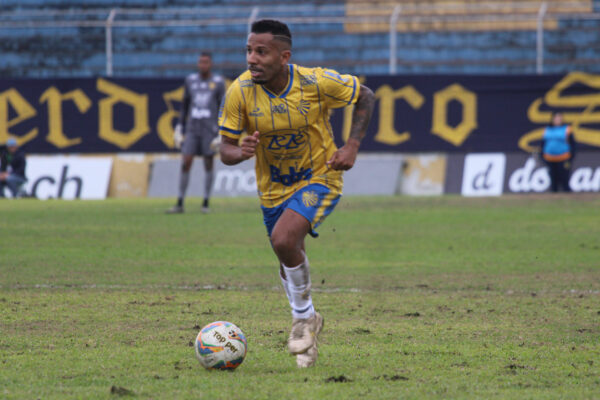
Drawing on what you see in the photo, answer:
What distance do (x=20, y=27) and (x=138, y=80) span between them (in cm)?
327

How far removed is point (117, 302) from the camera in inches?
281

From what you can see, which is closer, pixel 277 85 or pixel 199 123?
pixel 277 85

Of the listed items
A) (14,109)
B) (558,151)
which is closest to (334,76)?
(558,151)

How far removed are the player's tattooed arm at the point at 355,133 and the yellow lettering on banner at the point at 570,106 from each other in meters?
15.3

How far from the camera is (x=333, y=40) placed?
23.1 metres

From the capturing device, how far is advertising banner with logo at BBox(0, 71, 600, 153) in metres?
20.5

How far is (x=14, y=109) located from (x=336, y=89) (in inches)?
683

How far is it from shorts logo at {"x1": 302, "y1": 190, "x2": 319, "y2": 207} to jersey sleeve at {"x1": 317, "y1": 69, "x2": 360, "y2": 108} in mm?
537

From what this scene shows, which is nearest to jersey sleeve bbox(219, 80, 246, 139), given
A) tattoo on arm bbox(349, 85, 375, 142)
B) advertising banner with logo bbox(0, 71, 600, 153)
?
tattoo on arm bbox(349, 85, 375, 142)

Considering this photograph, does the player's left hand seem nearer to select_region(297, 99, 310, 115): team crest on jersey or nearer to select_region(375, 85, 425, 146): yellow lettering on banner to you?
select_region(297, 99, 310, 115): team crest on jersey

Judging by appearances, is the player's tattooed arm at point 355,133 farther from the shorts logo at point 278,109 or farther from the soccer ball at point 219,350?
the soccer ball at point 219,350

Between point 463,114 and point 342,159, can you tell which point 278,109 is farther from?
point 463,114

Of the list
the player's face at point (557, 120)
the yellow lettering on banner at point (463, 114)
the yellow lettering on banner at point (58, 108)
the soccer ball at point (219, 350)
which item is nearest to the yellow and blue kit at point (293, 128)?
the soccer ball at point (219, 350)

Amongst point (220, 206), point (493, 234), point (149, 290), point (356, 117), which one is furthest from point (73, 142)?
point (356, 117)
